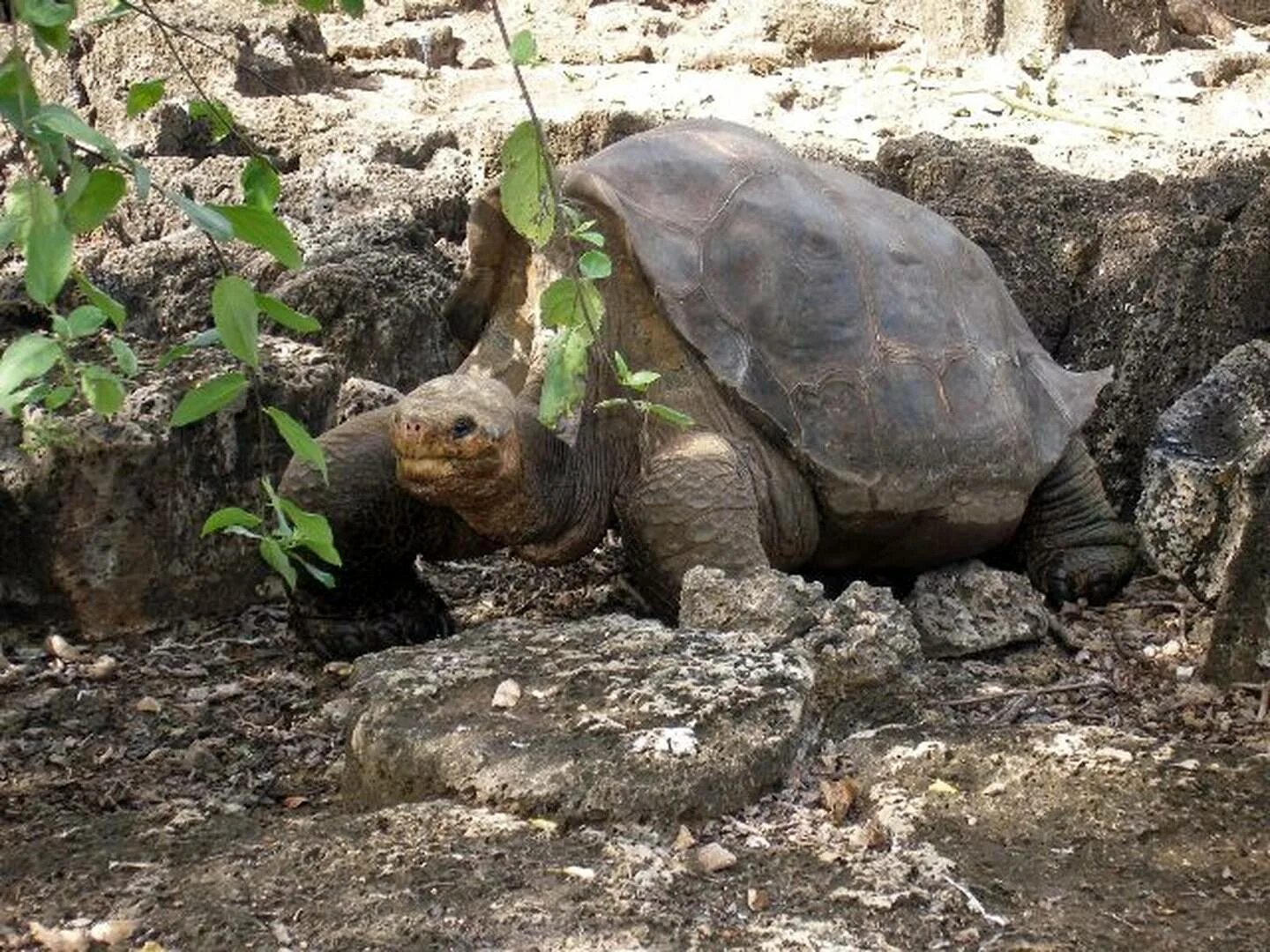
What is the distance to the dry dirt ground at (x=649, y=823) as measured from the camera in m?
2.32

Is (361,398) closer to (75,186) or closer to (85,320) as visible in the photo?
(85,320)

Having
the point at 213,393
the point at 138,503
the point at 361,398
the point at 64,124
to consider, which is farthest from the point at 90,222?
the point at 361,398

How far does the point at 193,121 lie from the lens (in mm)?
5422

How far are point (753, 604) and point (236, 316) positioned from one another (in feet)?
5.55

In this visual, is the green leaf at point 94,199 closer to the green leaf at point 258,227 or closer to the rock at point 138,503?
the green leaf at point 258,227

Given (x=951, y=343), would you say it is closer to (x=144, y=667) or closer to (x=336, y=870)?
(x=144, y=667)

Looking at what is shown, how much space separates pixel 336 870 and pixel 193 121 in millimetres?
3495

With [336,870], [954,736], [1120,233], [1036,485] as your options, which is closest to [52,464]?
[336,870]

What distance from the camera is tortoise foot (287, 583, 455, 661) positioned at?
3.77 meters

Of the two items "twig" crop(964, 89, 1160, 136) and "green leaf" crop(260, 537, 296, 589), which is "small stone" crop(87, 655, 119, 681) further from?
"twig" crop(964, 89, 1160, 136)

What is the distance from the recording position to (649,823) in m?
2.58

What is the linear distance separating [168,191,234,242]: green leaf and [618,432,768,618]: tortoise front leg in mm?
2053

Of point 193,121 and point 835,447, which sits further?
point 193,121

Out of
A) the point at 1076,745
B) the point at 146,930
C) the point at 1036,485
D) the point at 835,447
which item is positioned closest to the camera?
the point at 146,930
